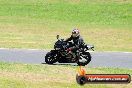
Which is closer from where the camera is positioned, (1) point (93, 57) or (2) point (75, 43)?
(2) point (75, 43)

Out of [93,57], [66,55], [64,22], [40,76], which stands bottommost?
[93,57]

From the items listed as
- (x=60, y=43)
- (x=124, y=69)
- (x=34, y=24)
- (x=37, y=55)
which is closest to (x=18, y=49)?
(x=37, y=55)

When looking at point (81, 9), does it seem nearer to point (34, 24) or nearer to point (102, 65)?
point (34, 24)

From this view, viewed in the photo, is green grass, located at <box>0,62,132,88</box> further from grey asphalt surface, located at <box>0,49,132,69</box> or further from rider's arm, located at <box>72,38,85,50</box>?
grey asphalt surface, located at <box>0,49,132,69</box>

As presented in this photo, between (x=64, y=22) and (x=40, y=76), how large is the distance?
26269 mm

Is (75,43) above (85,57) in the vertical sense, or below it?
above

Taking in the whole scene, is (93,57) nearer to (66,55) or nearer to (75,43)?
(66,55)

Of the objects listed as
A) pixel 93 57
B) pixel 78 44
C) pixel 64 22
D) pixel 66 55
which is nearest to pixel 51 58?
pixel 66 55

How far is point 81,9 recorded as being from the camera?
4916 cm

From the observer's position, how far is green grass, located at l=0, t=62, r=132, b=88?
15570 millimetres

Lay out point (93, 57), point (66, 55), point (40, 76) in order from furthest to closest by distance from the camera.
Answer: point (93, 57) → point (66, 55) → point (40, 76)

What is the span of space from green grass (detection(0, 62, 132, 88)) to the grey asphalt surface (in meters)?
2.44

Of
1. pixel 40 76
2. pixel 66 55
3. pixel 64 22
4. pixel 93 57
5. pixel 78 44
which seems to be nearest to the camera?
pixel 40 76

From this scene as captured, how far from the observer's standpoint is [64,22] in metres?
42.9
